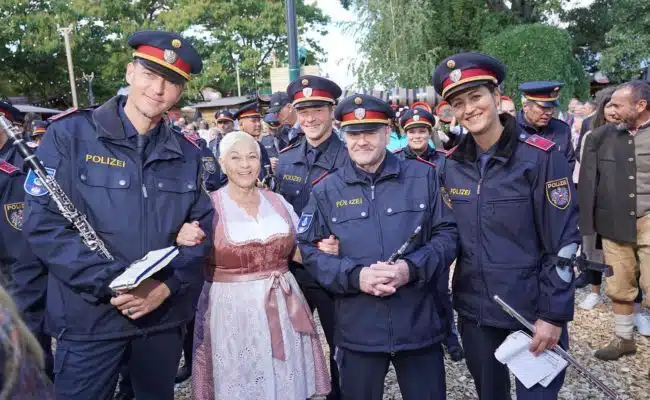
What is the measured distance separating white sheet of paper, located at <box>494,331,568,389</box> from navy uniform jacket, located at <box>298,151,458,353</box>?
1.19 ft

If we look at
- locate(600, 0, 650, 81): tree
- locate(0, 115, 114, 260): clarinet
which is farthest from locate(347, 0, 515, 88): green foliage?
locate(0, 115, 114, 260): clarinet

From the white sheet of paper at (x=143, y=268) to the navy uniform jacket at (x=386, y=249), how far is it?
2.56 feet

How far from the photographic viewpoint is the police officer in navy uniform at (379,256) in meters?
2.65

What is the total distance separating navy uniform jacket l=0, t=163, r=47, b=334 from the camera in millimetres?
3234

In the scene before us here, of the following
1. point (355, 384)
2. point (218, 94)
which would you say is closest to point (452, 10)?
point (218, 94)

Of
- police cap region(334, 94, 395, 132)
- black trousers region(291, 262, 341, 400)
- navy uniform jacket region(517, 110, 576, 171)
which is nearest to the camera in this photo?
police cap region(334, 94, 395, 132)

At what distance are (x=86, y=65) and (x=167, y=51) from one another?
31101mm

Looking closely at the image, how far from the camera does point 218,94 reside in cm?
3291

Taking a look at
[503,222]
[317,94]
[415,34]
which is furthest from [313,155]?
[415,34]

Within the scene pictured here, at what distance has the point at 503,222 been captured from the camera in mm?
2586

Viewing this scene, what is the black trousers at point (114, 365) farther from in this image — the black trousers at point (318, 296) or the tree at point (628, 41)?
the tree at point (628, 41)

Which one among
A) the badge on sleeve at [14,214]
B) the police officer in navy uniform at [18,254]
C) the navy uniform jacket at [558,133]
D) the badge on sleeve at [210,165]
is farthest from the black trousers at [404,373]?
the navy uniform jacket at [558,133]

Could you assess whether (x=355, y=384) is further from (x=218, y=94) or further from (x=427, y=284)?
(x=218, y=94)

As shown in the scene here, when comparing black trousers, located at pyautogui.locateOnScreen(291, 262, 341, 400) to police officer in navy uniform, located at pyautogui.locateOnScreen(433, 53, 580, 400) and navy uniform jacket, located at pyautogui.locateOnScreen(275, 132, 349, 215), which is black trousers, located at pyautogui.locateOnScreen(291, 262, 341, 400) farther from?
police officer in navy uniform, located at pyautogui.locateOnScreen(433, 53, 580, 400)
